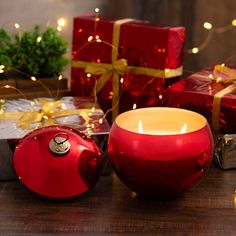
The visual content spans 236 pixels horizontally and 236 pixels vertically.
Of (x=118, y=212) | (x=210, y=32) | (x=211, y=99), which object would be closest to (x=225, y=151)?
(x=211, y=99)

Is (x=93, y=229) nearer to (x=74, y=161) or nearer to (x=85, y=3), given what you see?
(x=74, y=161)

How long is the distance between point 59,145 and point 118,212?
0.41 feet

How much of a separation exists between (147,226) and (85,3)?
775 mm

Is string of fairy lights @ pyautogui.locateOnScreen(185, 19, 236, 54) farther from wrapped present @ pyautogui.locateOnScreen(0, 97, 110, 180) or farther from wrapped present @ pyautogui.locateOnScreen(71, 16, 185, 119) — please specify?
wrapped present @ pyautogui.locateOnScreen(0, 97, 110, 180)

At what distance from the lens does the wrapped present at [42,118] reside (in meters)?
0.91

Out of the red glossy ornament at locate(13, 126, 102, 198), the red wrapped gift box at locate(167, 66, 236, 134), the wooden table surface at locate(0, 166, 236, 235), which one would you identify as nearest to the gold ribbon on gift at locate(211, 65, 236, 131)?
the red wrapped gift box at locate(167, 66, 236, 134)

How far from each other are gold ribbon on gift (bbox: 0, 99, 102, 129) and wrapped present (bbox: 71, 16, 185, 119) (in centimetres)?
12

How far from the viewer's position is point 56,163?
2.69 ft

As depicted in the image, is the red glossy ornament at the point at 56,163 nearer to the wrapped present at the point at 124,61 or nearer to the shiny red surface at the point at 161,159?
the shiny red surface at the point at 161,159

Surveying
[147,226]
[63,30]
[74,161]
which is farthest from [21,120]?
[63,30]

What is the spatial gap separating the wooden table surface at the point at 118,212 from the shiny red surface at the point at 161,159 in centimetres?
3

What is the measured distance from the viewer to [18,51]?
117 centimetres

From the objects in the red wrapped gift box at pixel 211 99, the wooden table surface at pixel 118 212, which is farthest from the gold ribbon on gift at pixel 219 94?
the wooden table surface at pixel 118 212

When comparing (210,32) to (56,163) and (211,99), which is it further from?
(56,163)
